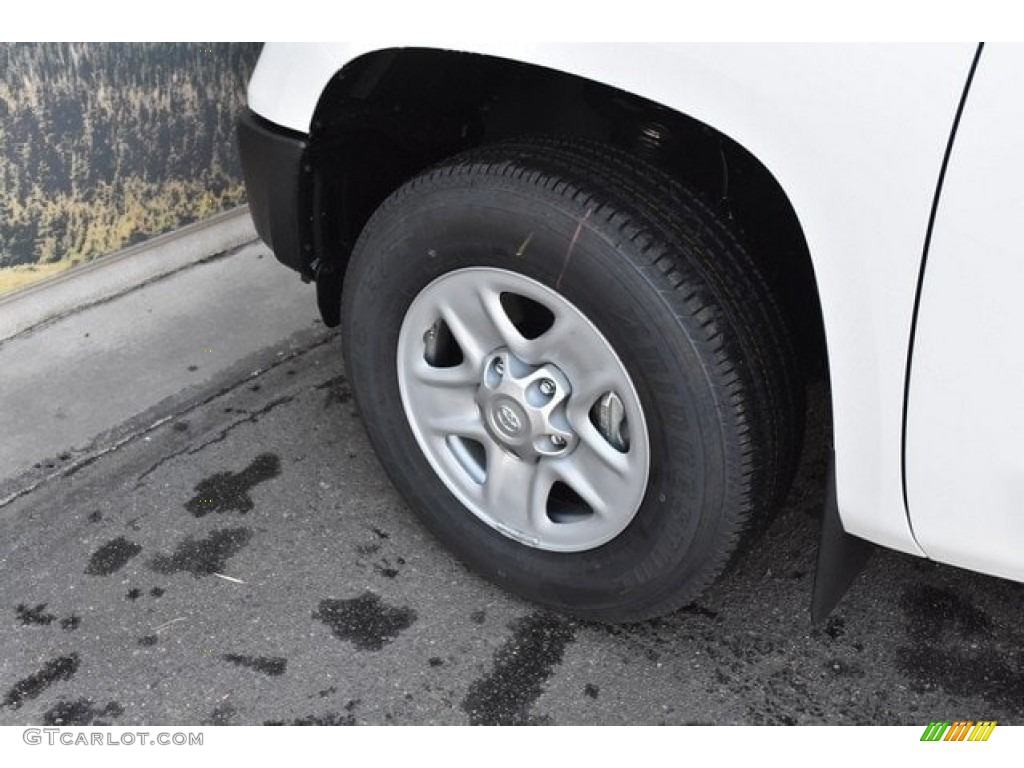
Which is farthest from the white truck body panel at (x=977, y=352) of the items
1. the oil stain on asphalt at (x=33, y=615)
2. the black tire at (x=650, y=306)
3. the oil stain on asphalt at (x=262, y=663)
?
the oil stain on asphalt at (x=33, y=615)

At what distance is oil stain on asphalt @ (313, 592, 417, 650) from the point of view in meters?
2.04

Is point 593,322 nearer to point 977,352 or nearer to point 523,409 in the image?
point 523,409

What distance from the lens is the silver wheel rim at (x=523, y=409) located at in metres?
1.79

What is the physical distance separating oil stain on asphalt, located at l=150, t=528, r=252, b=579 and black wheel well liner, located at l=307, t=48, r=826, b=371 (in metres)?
0.51

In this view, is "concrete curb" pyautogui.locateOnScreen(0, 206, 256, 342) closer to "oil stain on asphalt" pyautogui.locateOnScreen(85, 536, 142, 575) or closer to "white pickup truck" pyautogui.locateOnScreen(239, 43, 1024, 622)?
"oil stain on asphalt" pyautogui.locateOnScreen(85, 536, 142, 575)

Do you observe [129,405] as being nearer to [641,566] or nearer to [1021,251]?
[641,566]

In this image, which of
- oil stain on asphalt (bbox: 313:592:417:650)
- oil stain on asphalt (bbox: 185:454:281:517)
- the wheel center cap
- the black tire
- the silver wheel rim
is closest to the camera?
the black tire

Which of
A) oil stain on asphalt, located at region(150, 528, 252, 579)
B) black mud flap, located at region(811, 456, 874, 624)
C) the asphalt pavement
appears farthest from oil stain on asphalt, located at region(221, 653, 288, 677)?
black mud flap, located at region(811, 456, 874, 624)

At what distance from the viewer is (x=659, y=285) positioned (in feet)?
5.35

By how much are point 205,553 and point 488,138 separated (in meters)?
1.06

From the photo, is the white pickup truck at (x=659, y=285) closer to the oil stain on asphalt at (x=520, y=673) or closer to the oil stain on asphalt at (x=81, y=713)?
the oil stain on asphalt at (x=520, y=673)

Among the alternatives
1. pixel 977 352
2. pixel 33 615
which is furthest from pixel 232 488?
pixel 977 352

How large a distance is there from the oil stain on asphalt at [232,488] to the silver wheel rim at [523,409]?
0.53m

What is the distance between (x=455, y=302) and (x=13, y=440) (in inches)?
51.6
